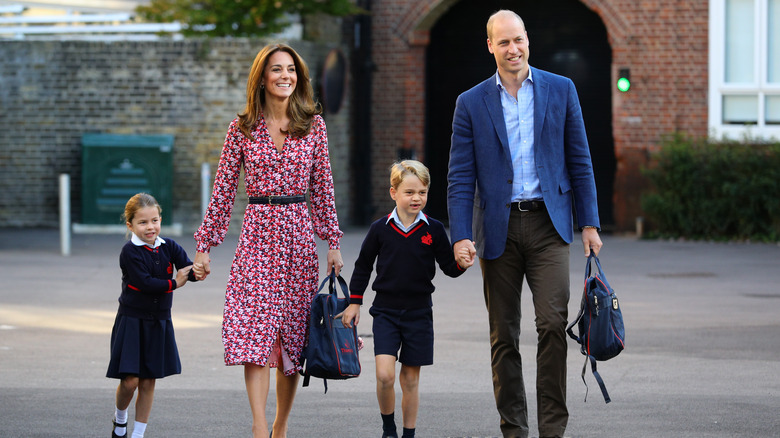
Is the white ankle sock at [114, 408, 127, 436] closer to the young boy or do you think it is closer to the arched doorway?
the young boy

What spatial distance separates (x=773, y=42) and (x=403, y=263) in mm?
13027

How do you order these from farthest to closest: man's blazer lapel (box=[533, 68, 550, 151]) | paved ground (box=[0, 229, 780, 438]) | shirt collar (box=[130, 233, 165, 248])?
paved ground (box=[0, 229, 780, 438])
shirt collar (box=[130, 233, 165, 248])
man's blazer lapel (box=[533, 68, 550, 151])

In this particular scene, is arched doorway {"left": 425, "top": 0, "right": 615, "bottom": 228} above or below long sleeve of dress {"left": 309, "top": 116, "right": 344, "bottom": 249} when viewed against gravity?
above

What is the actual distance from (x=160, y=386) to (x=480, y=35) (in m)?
13.2

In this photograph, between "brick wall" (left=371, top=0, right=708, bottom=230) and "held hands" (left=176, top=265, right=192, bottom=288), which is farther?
"brick wall" (left=371, top=0, right=708, bottom=230)

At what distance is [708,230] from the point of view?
53.3ft

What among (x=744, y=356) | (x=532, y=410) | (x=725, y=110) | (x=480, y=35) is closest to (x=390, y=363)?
(x=532, y=410)

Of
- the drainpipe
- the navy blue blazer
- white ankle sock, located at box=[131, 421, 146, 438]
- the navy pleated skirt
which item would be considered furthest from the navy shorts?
the drainpipe

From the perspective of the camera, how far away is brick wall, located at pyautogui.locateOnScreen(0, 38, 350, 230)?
17266mm

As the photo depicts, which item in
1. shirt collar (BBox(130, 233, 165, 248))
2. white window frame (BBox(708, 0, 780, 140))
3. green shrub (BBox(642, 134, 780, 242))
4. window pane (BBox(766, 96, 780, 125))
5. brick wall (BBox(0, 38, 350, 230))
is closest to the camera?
shirt collar (BBox(130, 233, 165, 248))

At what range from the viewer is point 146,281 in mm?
5430

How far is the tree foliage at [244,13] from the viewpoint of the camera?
1716 cm

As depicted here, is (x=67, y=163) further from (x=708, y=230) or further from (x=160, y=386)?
(x=160, y=386)

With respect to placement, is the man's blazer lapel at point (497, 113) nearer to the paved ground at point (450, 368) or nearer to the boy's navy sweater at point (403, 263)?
the boy's navy sweater at point (403, 263)
